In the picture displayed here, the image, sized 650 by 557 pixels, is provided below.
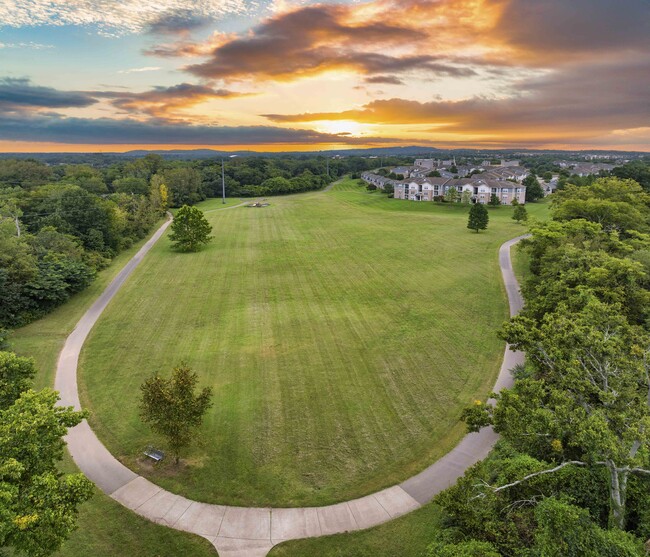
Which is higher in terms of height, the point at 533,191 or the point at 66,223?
the point at 533,191

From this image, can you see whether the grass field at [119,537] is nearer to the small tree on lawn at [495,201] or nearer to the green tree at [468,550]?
the green tree at [468,550]

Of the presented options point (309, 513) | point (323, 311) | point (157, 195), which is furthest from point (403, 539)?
point (157, 195)

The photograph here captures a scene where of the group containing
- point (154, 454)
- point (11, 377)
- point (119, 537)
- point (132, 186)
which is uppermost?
point (132, 186)

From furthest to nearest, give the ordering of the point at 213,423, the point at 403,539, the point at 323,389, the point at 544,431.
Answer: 1. the point at 323,389
2. the point at 213,423
3. the point at 403,539
4. the point at 544,431

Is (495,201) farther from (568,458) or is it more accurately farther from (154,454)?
(154,454)

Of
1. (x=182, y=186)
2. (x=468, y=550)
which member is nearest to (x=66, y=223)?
(x=182, y=186)

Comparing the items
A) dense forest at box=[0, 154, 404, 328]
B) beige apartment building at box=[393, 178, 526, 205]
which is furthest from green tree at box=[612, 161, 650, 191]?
dense forest at box=[0, 154, 404, 328]

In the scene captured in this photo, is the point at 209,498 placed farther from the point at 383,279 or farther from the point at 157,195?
the point at 157,195
